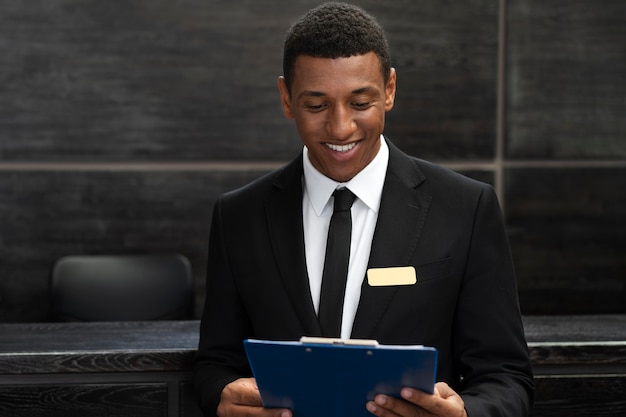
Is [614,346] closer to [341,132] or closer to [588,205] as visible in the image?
[341,132]

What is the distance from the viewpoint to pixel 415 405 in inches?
51.0

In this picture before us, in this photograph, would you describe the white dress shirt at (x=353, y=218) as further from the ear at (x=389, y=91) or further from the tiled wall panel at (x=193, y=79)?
the tiled wall panel at (x=193, y=79)

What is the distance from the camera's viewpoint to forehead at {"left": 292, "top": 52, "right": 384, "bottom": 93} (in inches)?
54.6

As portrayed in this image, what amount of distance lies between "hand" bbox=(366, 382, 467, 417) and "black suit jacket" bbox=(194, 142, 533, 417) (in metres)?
0.09

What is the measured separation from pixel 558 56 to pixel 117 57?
70.3 inches

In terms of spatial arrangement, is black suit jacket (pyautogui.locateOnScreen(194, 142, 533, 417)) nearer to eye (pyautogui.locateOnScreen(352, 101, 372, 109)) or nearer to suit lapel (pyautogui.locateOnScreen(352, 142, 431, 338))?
suit lapel (pyautogui.locateOnScreen(352, 142, 431, 338))

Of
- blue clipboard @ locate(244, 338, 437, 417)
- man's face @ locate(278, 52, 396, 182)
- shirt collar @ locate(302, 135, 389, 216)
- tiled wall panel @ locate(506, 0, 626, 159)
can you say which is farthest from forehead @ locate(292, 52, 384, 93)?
tiled wall panel @ locate(506, 0, 626, 159)

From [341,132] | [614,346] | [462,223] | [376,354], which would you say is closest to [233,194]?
[341,132]

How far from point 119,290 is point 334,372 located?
191 centimetres

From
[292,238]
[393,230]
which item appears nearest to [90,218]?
[292,238]

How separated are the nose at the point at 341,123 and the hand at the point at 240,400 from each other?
44cm

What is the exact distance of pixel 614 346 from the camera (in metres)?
2.05

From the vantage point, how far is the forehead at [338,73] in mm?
1386

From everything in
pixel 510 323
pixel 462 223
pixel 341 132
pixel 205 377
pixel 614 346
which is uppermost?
pixel 341 132
